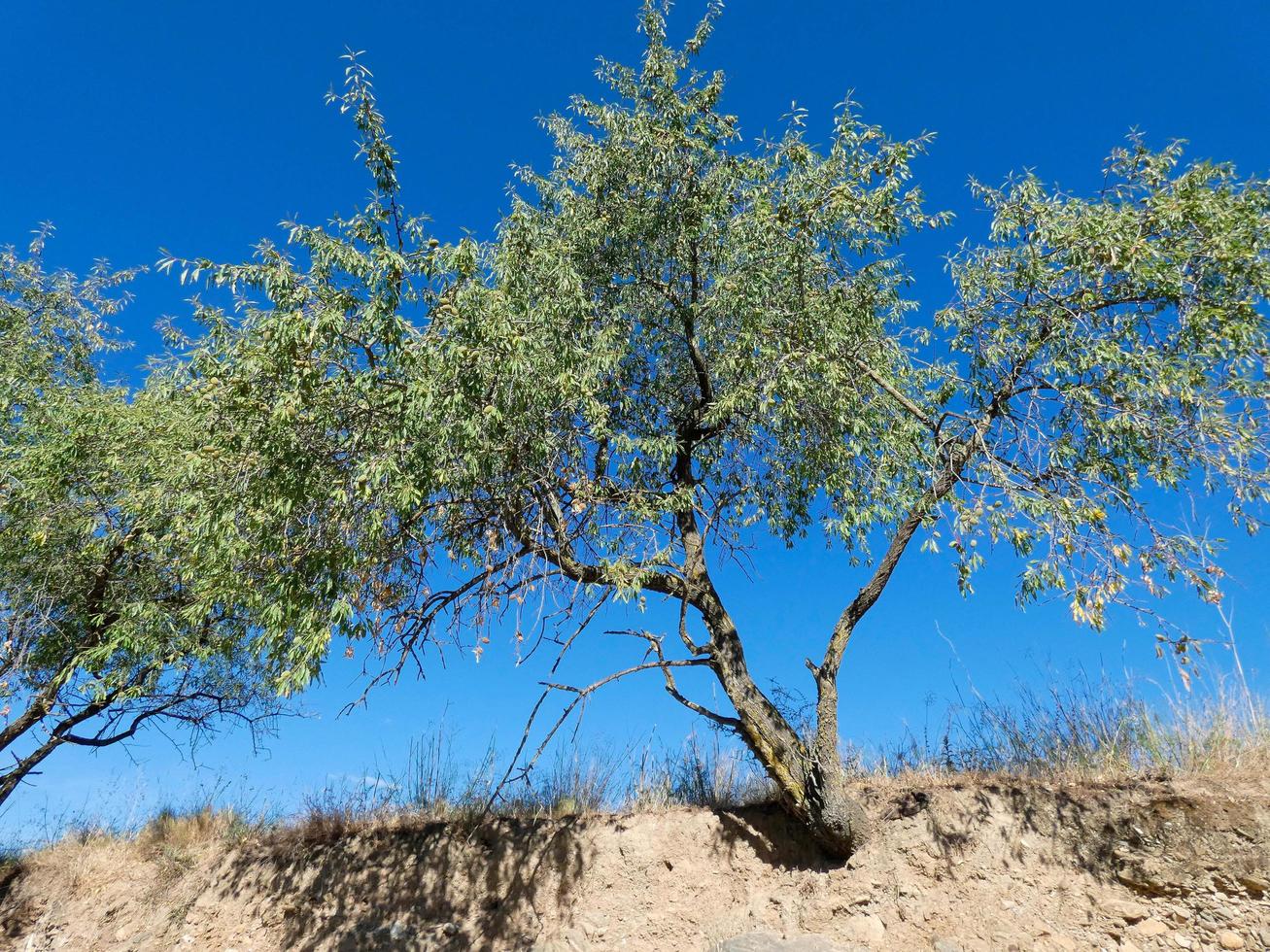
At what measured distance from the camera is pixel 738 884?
9.01 m

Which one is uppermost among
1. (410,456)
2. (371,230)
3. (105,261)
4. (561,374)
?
(105,261)

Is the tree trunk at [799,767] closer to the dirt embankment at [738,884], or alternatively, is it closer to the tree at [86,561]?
the dirt embankment at [738,884]

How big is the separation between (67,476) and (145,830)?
6.02m

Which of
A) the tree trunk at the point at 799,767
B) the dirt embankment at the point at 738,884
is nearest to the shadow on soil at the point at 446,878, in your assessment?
the dirt embankment at the point at 738,884

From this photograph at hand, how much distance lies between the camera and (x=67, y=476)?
38.5ft

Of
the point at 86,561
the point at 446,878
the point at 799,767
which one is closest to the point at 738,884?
the point at 799,767

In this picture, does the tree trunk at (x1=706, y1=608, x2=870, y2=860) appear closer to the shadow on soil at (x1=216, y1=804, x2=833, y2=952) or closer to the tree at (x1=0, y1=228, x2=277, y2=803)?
the shadow on soil at (x1=216, y1=804, x2=833, y2=952)

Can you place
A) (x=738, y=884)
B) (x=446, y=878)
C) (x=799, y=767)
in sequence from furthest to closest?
(x=446, y=878), (x=738, y=884), (x=799, y=767)

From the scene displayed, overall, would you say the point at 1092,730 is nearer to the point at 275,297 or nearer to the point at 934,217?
the point at 934,217

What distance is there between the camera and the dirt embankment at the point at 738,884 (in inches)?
296

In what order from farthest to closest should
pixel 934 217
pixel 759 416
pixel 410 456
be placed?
pixel 759 416 < pixel 934 217 < pixel 410 456

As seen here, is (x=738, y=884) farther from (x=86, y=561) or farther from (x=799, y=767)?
(x=86, y=561)

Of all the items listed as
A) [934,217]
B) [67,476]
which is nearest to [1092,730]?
[934,217]

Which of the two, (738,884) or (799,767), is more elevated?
(799,767)
